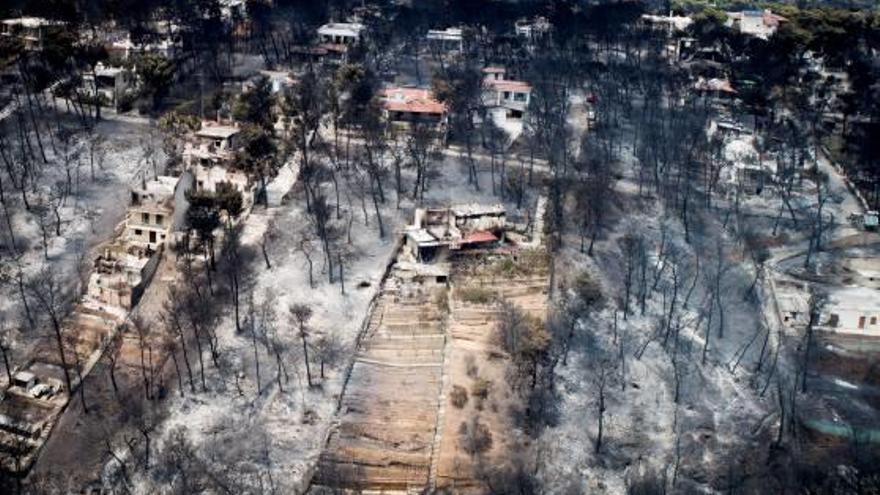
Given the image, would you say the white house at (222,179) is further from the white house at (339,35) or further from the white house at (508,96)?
the white house at (339,35)

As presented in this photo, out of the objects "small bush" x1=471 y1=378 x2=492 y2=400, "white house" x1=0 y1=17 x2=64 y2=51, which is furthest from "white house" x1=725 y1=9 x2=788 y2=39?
"small bush" x1=471 y1=378 x2=492 y2=400

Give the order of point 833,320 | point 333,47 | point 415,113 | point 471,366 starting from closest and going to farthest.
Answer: point 471,366, point 833,320, point 415,113, point 333,47

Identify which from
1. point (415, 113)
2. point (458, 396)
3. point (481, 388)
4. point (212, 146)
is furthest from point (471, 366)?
point (415, 113)

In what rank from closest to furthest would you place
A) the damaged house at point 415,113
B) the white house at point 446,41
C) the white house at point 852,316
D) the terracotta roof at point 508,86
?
the white house at point 852,316, the damaged house at point 415,113, the terracotta roof at point 508,86, the white house at point 446,41

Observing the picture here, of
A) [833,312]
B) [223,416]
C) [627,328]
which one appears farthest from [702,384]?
[223,416]

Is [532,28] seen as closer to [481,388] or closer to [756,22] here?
[756,22]

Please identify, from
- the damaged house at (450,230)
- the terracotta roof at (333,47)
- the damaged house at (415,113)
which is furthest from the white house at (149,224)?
the terracotta roof at (333,47)

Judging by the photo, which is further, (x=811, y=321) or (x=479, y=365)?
(x=811, y=321)
